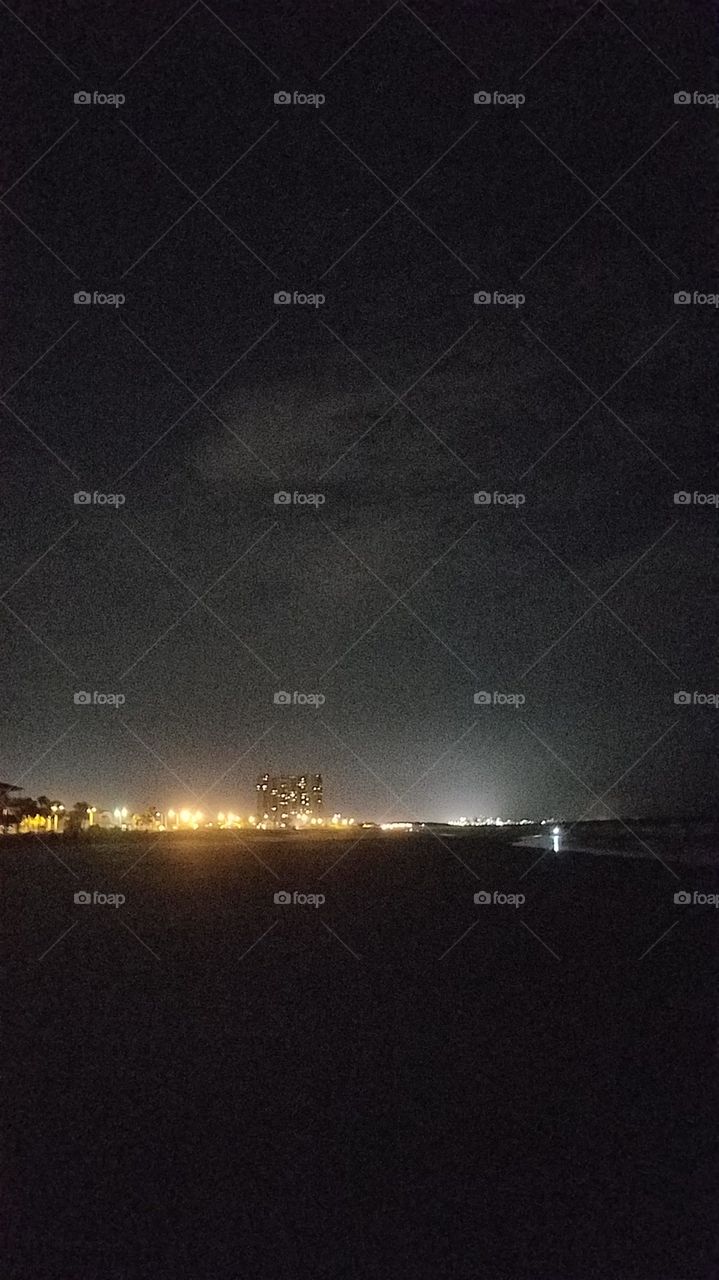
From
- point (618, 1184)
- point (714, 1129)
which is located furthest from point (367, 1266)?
Result: point (714, 1129)

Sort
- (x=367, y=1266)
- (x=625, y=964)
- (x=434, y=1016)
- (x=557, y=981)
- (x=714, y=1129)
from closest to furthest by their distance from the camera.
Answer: (x=367, y=1266) → (x=714, y=1129) → (x=434, y=1016) → (x=557, y=981) → (x=625, y=964)

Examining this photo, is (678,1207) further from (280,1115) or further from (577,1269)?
(280,1115)

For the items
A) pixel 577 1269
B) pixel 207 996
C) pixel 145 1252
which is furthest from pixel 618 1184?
pixel 207 996

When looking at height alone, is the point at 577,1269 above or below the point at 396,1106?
below

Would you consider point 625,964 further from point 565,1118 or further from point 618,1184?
point 618,1184

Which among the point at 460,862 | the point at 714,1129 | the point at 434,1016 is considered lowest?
the point at 714,1129

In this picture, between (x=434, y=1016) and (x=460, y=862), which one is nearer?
(x=434, y=1016)

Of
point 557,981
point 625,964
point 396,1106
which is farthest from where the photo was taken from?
point 625,964
